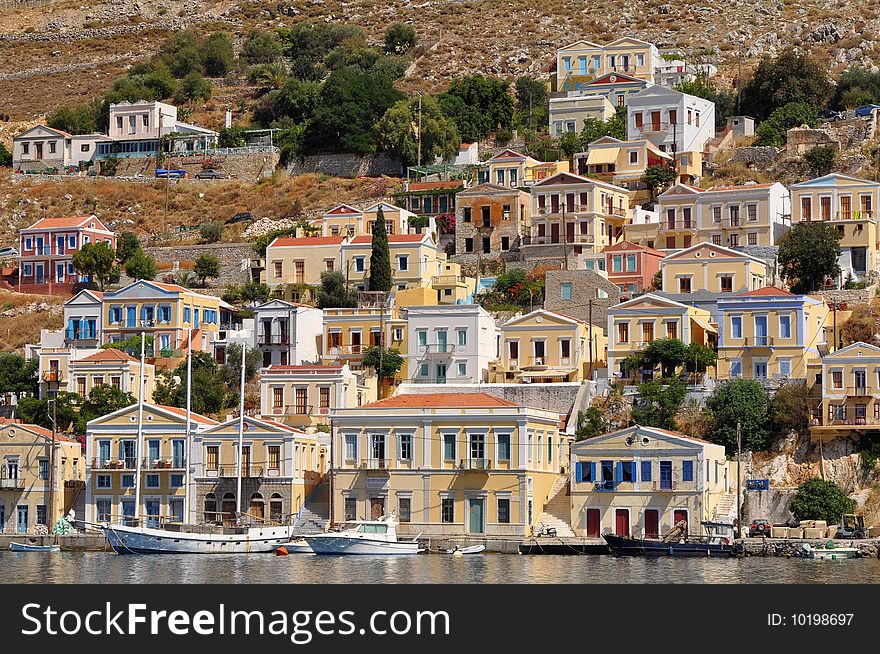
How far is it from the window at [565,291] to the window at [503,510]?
22.5m

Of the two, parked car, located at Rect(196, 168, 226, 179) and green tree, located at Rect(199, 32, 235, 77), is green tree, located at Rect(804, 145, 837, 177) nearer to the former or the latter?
parked car, located at Rect(196, 168, 226, 179)

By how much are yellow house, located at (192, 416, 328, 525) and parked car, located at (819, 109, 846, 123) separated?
1972 inches

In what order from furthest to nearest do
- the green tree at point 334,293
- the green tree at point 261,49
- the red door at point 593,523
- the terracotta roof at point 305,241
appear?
1. the green tree at point 261,49
2. the terracotta roof at point 305,241
3. the green tree at point 334,293
4. the red door at point 593,523

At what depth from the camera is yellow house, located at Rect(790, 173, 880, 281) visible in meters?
99.6

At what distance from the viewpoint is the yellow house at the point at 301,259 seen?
106 metres

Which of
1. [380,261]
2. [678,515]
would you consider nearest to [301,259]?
[380,261]

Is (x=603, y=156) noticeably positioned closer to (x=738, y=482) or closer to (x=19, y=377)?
(x=19, y=377)

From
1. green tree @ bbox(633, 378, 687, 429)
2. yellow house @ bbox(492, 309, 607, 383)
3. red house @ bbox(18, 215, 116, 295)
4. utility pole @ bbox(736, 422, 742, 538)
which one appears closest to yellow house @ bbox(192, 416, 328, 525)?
yellow house @ bbox(492, 309, 607, 383)

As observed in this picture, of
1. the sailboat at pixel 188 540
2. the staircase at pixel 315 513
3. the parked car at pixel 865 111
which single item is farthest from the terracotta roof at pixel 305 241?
the parked car at pixel 865 111

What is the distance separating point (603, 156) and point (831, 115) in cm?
1619

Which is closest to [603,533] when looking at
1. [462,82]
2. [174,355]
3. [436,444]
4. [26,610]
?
[436,444]

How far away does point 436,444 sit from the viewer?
3095 inches

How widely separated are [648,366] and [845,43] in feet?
201

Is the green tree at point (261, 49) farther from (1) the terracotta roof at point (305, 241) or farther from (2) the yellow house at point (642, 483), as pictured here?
(2) the yellow house at point (642, 483)
